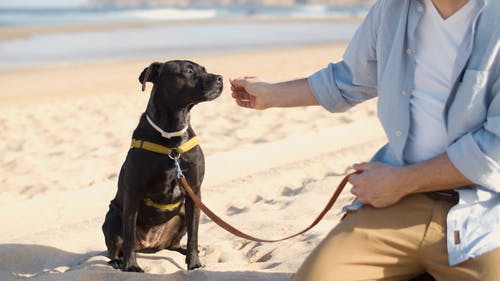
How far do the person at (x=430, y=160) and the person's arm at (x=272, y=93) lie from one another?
464mm

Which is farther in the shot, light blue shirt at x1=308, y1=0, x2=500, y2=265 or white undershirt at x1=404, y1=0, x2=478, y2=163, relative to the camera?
white undershirt at x1=404, y1=0, x2=478, y2=163

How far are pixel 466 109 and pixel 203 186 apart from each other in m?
3.34

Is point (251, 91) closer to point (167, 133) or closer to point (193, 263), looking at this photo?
point (167, 133)

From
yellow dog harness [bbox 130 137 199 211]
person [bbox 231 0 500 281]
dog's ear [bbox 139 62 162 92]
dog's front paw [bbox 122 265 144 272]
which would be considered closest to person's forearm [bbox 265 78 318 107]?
person [bbox 231 0 500 281]

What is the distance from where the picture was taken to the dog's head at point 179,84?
13.8 feet

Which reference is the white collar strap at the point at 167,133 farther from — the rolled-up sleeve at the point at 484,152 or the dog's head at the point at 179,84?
the rolled-up sleeve at the point at 484,152

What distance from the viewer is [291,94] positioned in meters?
3.34

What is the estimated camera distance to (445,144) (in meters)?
2.73

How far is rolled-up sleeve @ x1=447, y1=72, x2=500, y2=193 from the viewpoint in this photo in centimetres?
256

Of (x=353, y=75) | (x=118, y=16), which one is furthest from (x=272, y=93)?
(x=118, y=16)

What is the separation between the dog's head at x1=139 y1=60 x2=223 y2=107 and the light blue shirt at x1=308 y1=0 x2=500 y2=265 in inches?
59.8

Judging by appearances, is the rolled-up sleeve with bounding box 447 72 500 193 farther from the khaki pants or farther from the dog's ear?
the dog's ear

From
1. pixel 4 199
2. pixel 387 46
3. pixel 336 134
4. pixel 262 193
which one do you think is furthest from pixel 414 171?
pixel 336 134

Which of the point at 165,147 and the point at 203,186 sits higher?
the point at 165,147
